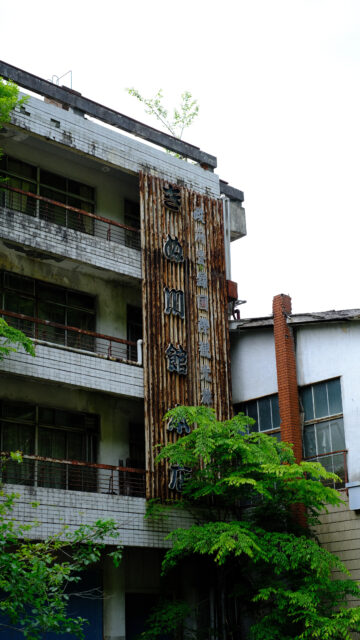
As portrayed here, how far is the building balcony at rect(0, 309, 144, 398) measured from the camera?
16.4 meters

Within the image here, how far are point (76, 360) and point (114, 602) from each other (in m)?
4.73

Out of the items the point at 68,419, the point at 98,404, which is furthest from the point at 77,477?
the point at 98,404

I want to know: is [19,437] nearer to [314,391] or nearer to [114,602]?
[114,602]

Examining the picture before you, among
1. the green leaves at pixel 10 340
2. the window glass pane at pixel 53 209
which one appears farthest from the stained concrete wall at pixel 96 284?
the green leaves at pixel 10 340

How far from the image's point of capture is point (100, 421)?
734 inches

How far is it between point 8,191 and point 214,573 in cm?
884

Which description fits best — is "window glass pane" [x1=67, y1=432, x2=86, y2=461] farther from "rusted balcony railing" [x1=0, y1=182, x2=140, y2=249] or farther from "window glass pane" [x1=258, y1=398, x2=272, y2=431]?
"rusted balcony railing" [x1=0, y1=182, x2=140, y2=249]

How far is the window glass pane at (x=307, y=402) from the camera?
60.7 feet

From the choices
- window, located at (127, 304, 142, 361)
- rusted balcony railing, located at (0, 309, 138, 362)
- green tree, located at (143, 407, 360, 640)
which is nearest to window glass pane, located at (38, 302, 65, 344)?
rusted balcony railing, located at (0, 309, 138, 362)

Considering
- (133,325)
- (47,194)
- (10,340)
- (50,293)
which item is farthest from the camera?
(133,325)

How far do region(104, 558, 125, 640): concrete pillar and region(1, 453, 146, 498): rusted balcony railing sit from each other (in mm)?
1501

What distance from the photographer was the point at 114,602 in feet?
56.1

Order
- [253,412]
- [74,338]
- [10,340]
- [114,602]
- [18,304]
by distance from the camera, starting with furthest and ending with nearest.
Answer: [253,412] → [74,338] → [18,304] → [114,602] → [10,340]

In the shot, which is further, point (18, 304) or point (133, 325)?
point (133, 325)
